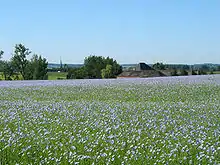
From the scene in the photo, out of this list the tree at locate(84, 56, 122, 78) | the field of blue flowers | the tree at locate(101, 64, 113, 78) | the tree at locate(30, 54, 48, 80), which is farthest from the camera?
the tree at locate(84, 56, 122, 78)

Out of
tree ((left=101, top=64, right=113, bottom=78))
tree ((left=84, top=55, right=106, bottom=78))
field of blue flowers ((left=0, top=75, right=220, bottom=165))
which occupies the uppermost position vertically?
tree ((left=84, top=55, right=106, bottom=78))

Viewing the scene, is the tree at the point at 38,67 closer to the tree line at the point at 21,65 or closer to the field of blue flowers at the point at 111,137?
the tree line at the point at 21,65

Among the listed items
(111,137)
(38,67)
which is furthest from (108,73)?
(111,137)

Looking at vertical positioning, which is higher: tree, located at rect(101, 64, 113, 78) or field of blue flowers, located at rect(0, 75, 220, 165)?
tree, located at rect(101, 64, 113, 78)

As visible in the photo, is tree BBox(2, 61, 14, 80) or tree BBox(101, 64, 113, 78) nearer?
tree BBox(2, 61, 14, 80)

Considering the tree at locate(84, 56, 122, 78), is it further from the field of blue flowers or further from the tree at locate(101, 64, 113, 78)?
the field of blue flowers

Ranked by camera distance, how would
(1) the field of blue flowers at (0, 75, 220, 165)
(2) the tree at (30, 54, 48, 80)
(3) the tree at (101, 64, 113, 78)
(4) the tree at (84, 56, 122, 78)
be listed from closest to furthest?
(1) the field of blue flowers at (0, 75, 220, 165) < (2) the tree at (30, 54, 48, 80) < (3) the tree at (101, 64, 113, 78) < (4) the tree at (84, 56, 122, 78)

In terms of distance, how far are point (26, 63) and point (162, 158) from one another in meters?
74.9

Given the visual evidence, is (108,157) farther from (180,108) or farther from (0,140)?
(180,108)

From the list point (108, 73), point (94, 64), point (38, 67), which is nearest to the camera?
point (38, 67)

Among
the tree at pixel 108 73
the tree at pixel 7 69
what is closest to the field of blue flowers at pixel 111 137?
the tree at pixel 7 69

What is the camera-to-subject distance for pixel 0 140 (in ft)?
22.2

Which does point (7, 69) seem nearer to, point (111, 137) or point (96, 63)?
point (96, 63)

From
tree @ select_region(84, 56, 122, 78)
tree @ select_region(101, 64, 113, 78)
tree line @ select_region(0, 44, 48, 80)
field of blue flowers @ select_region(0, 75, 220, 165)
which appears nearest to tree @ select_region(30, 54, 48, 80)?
tree line @ select_region(0, 44, 48, 80)
